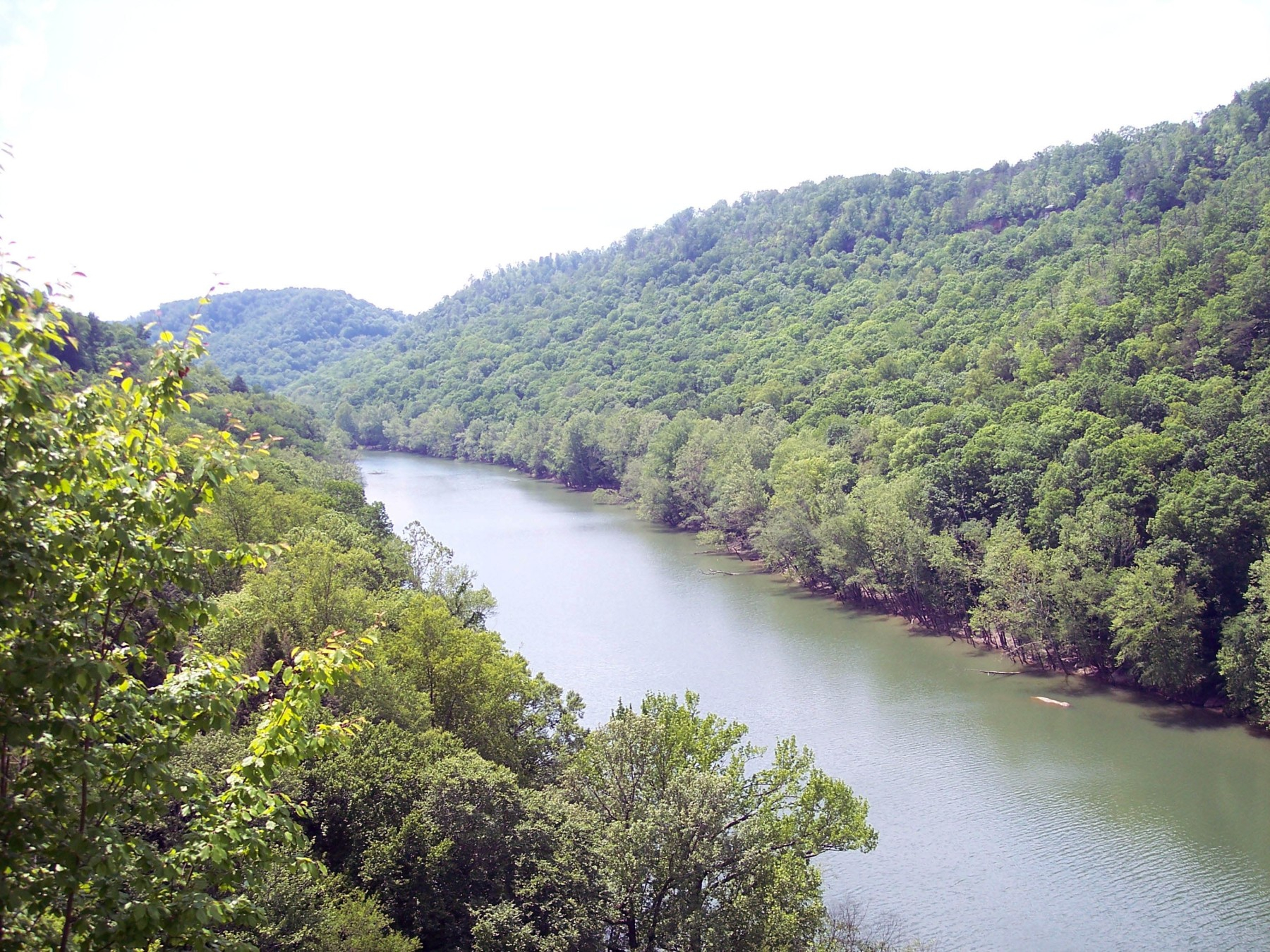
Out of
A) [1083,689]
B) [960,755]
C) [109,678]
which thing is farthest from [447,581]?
[109,678]

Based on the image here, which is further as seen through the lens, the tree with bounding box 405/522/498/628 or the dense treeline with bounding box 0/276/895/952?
the tree with bounding box 405/522/498/628

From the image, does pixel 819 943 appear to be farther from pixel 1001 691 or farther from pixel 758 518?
pixel 758 518

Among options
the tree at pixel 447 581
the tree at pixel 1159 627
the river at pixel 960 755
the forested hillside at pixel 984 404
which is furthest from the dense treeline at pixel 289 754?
the forested hillside at pixel 984 404

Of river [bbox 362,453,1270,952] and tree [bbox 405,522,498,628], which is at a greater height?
tree [bbox 405,522,498,628]

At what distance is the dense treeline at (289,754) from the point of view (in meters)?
5.09

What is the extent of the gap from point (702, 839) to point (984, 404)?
127 ft

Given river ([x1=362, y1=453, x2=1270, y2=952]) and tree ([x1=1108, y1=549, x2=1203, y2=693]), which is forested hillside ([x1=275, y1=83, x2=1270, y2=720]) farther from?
river ([x1=362, y1=453, x2=1270, y2=952])

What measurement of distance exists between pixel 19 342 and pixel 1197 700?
113 feet

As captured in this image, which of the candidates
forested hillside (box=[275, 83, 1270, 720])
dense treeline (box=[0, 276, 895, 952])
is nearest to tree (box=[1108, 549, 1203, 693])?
forested hillside (box=[275, 83, 1270, 720])

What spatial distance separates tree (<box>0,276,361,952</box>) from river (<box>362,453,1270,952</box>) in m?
17.1

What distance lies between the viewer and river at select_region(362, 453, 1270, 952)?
2030 centimetres

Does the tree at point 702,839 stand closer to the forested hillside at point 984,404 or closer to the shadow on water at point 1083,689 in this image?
the shadow on water at point 1083,689

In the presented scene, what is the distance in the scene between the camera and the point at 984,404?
4834 cm

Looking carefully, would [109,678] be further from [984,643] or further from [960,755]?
[984,643]
